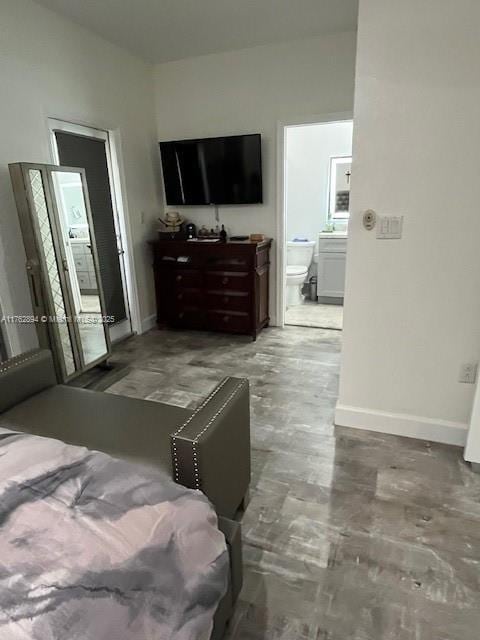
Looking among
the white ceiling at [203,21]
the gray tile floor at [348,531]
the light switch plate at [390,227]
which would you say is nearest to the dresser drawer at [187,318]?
the gray tile floor at [348,531]

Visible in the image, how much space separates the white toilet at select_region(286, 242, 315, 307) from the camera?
4.91 metres

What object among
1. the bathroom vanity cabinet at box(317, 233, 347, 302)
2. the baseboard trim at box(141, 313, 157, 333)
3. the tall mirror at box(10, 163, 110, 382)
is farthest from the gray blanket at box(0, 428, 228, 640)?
the bathroom vanity cabinet at box(317, 233, 347, 302)

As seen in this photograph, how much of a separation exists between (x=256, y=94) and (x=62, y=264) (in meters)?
2.45

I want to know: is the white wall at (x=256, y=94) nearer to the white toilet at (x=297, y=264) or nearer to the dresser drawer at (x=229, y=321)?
the dresser drawer at (x=229, y=321)

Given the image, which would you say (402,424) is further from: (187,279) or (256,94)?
(256,94)

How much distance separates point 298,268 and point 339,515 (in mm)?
3572

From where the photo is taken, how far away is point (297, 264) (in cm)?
527

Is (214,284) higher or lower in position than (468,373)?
higher

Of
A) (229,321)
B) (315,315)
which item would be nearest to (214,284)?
(229,321)

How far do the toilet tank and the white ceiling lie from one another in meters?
2.31

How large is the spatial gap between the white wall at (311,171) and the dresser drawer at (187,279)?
6.18 ft

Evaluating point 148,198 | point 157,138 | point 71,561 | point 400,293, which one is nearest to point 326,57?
point 157,138

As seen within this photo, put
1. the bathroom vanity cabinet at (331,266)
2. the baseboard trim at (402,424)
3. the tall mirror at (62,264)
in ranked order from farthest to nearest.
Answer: the bathroom vanity cabinet at (331,266) → the tall mirror at (62,264) → the baseboard trim at (402,424)

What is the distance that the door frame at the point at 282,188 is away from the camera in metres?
3.56
